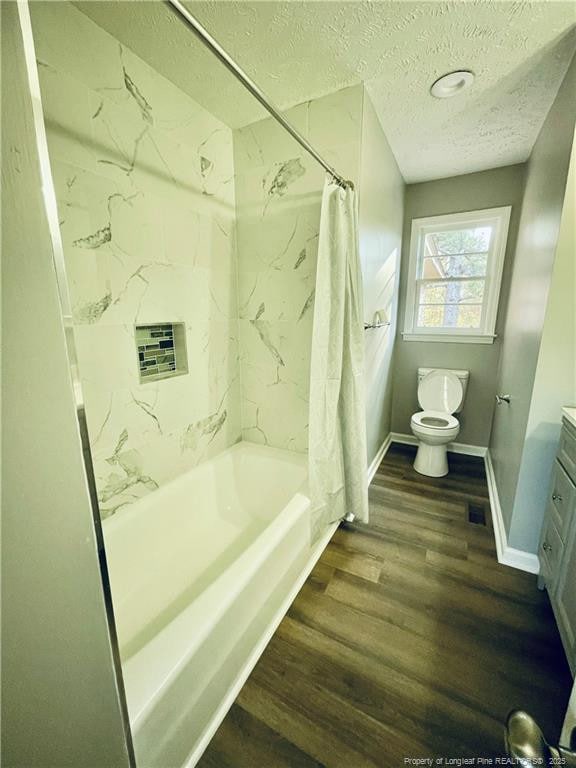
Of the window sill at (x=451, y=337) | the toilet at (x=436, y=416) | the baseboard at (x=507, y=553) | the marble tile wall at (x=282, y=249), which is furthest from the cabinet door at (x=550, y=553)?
the window sill at (x=451, y=337)

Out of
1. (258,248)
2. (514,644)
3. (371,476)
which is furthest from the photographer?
(371,476)

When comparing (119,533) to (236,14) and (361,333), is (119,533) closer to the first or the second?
(361,333)

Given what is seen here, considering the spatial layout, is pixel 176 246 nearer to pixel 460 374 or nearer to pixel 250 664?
pixel 250 664

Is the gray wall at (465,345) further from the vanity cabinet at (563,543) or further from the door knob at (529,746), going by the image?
the door knob at (529,746)

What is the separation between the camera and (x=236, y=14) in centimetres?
113

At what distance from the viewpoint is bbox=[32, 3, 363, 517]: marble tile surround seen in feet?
3.77

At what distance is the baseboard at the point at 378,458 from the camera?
7.93ft

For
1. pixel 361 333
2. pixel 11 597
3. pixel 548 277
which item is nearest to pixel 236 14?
pixel 361 333

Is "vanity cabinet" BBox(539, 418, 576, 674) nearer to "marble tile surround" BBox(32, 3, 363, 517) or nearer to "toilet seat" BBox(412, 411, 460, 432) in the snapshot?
"toilet seat" BBox(412, 411, 460, 432)

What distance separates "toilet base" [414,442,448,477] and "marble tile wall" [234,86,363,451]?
1168mm

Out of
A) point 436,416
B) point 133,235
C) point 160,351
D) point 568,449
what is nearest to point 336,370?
point 160,351

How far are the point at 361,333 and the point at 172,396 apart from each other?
1.06 m

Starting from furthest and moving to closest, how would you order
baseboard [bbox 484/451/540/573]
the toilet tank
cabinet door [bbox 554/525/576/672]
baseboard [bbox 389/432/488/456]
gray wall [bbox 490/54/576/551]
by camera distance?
baseboard [bbox 389/432/488/456], the toilet tank, baseboard [bbox 484/451/540/573], gray wall [bbox 490/54/576/551], cabinet door [bbox 554/525/576/672]

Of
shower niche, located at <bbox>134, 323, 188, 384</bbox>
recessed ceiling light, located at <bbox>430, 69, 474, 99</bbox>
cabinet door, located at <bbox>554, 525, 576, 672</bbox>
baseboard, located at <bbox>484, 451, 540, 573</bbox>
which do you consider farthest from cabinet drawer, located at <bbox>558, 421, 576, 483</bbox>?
shower niche, located at <bbox>134, 323, 188, 384</bbox>
